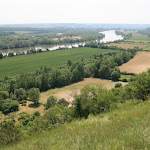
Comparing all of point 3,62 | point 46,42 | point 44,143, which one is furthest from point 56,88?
point 46,42

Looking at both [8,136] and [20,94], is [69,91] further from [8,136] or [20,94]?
[8,136]

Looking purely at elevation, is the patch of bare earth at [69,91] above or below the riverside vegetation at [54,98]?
below

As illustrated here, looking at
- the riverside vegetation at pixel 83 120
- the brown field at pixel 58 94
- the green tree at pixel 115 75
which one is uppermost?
the riverside vegetation at pixel 83 120

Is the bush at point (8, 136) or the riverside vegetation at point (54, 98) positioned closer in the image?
the bush at point (8, 136)

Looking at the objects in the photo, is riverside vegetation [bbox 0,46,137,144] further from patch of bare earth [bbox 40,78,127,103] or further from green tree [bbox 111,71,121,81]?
patch of bare earth [bbox 40,78,127,103]

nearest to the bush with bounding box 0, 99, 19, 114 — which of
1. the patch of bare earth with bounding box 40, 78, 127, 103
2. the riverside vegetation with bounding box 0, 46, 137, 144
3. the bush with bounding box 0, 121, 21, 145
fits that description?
the riverside vegetation with bounding box 0, 46, 137, 144

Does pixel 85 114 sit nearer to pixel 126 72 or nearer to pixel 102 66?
pixel 102 66

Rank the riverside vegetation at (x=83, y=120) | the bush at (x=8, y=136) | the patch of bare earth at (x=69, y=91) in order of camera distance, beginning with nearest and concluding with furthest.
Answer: the riverside vegetation at (x=83, y=120)
the bush at (x=8, y=136)
the patch of bare earth at (x=69, y=91)

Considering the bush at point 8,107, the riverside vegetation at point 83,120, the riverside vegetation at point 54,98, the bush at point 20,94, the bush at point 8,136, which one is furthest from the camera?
the bush at point 20,94

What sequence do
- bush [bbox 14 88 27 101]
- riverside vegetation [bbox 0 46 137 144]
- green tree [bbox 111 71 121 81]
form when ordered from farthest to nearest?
1. green tree [bbox 111 71 121 81]
2. bush [bbox 14 88 27 101]
3. riverside vegetation [bbox 0 46 137 144]

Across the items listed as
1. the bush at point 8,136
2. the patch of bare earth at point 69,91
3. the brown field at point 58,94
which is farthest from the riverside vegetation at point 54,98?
the patch of bare earth at point 69,91

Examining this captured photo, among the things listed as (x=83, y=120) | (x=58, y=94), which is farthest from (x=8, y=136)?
(x=58, y=94)

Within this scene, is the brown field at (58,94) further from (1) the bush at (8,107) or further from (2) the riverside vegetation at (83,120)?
(2) the riverside vegetation at (83,120)

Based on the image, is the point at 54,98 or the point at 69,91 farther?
the point at 69,91
